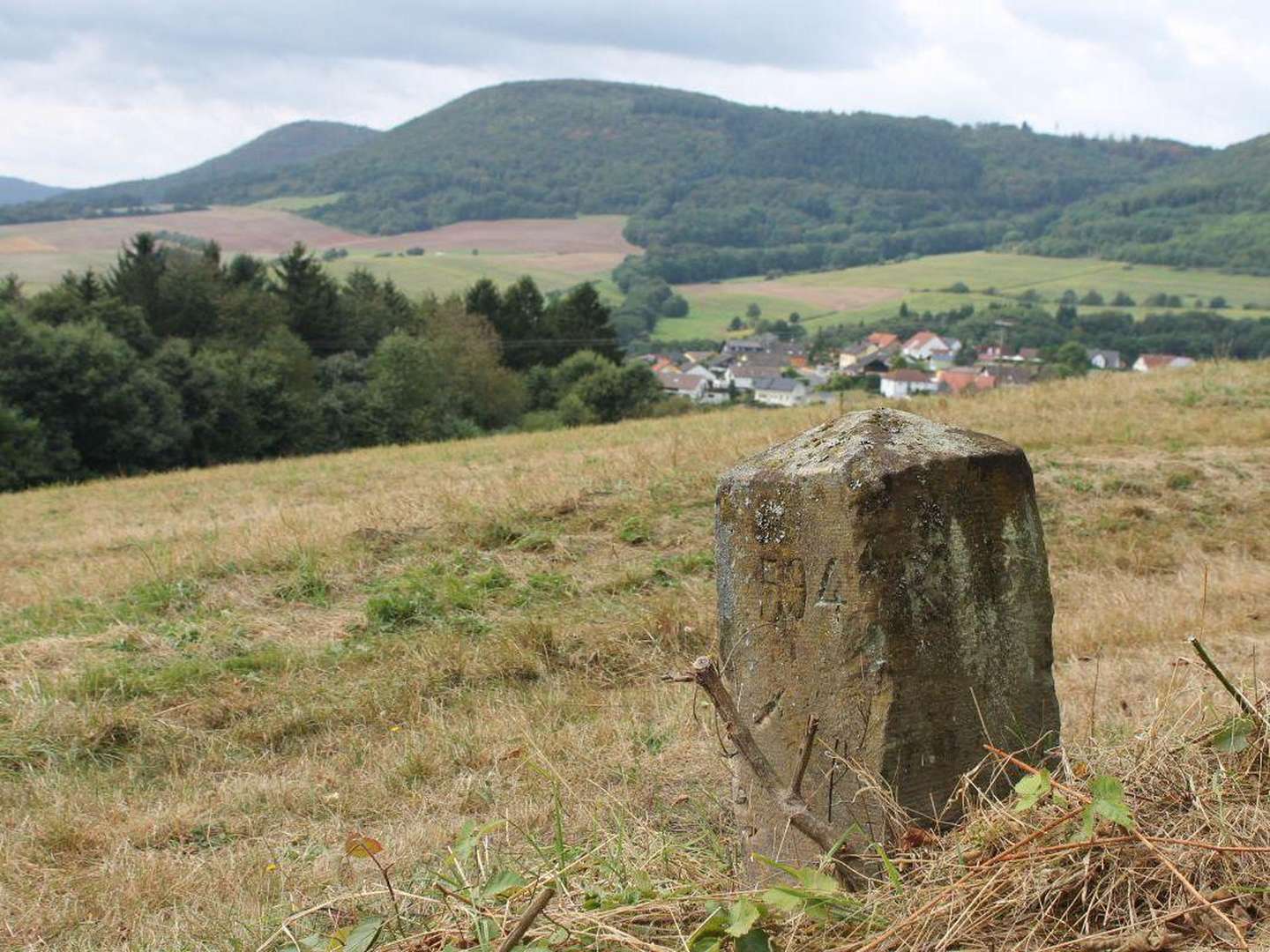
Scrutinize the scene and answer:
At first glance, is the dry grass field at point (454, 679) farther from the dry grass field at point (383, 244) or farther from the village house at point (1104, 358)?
the dry grass field at point (383, 244)

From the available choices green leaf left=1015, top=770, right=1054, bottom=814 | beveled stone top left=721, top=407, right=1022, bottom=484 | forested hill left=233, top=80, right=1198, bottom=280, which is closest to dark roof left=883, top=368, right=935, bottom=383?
beveled stone top left=721, top=407, right=1022, bottom=484

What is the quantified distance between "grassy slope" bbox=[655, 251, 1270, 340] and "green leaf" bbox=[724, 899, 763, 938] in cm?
7946

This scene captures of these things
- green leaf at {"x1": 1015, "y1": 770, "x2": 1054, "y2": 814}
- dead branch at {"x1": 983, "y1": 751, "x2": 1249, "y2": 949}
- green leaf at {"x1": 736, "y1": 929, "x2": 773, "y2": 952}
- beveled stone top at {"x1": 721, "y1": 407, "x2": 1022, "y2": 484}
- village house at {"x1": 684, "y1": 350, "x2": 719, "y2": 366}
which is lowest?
village house at {"x1": 684, "y1": 350, "x2": 719, "y2": 366}

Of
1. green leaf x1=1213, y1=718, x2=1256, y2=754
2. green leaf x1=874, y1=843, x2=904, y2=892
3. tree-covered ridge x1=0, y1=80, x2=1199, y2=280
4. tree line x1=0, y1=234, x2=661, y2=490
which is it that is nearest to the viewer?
green leaf x1=874, y1=843, x2=904, y2=892

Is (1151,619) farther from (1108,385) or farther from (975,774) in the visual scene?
(1108,385)

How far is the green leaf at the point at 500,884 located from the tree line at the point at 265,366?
3754cm

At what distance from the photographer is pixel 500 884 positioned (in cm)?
287

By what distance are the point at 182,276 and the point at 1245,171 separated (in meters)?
130

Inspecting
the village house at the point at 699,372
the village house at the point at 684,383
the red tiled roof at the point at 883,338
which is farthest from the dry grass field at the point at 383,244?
the red tiled roof at the point at 883,338

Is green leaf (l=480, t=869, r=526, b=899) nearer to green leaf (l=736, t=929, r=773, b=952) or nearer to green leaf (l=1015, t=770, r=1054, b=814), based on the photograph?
green leaf (l=736, t=929, r=773, b=952)

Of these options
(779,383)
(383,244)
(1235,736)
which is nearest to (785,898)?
(1235,736)

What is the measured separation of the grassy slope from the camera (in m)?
90.1

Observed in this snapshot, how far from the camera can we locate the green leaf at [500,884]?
286 cm

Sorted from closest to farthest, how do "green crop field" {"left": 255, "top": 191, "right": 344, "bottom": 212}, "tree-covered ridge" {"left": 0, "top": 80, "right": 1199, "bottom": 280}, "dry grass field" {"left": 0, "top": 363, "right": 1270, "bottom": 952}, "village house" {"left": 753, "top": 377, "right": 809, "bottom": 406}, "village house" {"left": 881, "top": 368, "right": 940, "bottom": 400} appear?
1. "dry grass field" {"left": 0, "top": 363, "right": 1270, "bottom": 952}
2. "village house" {"left": 881, "top": 368, "right": 940, "bottom": 400}
3. "village house" {"left": 753, "top": 377, "right": 809, "bottom": 406}
4. "tree-covered ridge" {"left": 0, "top": 80, "right": 1199, "bottom": 280}
5. "green crop field" {"left": 255, "top": 191, "right": 344, "bottom": 212}
